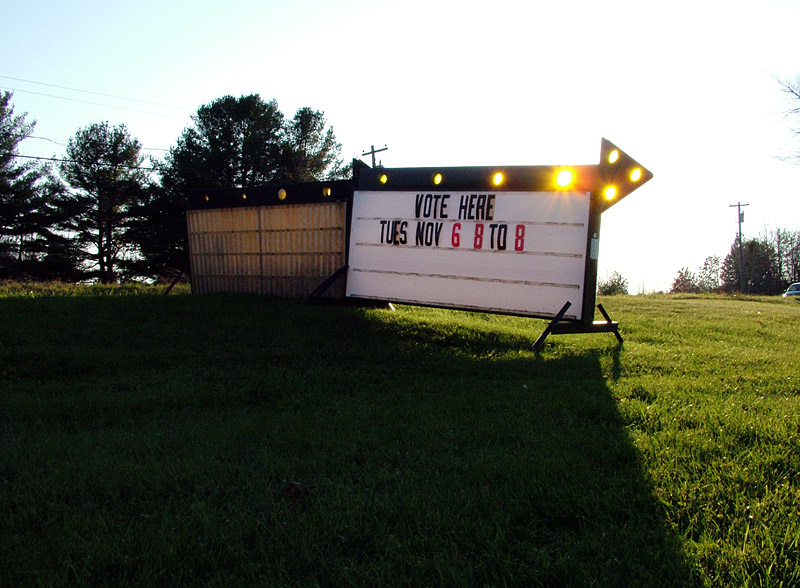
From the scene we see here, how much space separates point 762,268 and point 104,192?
63.9 metres

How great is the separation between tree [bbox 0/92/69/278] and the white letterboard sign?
3430 cm

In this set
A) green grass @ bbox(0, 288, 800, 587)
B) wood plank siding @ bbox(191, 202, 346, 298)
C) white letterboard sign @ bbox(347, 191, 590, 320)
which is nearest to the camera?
green grass @ bbox(0, 288, 800, 587)

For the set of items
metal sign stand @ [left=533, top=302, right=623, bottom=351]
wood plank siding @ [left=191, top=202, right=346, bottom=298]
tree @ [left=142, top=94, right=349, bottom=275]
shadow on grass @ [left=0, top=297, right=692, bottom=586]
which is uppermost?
tree @ [left=142, top=94, right=349, bottom=275]

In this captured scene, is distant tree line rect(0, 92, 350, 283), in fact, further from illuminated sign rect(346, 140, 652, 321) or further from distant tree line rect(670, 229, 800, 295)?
distant tree line rect(670, 229, 800, 295)

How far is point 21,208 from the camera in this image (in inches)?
1420

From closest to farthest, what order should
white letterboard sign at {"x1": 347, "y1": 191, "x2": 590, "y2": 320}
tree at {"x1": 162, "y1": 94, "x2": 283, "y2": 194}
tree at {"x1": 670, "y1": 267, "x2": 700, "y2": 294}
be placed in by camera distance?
white letterboard sign at {"x1": 347, "y1": 191, "x2": 590, "y2": 320}, tree at {"x1": 162, "y1": 94, "x2": 283, "y2": 194}, tree at {"x1": 670, "y1": 267, "x2": 700, "y2": 294}

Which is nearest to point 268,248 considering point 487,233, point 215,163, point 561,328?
point 487,233

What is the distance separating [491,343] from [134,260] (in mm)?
36593

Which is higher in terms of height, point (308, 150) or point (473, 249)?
point (308, 150)

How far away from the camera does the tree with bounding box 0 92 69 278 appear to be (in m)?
35.8

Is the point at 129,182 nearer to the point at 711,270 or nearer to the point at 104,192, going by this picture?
the point at 104,192

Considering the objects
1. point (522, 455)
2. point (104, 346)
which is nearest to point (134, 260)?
point (104, 346)

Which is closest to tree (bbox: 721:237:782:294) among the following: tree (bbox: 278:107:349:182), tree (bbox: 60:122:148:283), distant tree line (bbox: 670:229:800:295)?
distant tree line (bbox: 670:229:800:295)

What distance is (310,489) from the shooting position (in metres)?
3.50
